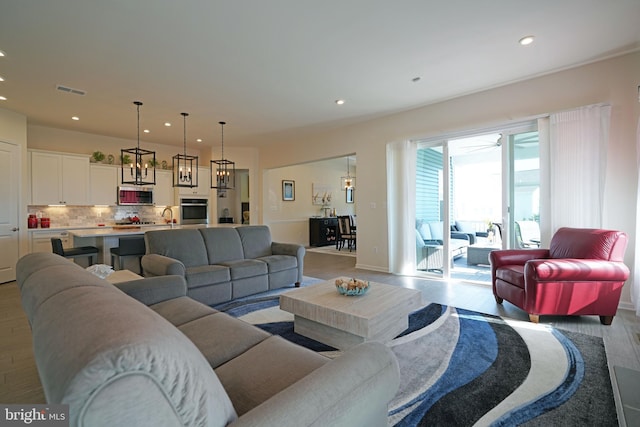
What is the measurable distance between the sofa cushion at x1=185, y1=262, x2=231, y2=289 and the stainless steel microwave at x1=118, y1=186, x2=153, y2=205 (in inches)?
170

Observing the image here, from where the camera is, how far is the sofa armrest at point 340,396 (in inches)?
30.9

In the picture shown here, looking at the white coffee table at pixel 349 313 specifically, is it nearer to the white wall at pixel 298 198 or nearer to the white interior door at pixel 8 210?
the white interior door at pixel 8 210

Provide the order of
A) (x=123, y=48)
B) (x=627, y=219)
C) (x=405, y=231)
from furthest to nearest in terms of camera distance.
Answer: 1. (x=405, y=231)
2. (x=627, y=219)
3. (x=123, y=48)

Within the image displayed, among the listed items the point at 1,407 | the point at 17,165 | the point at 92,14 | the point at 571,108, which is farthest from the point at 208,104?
the point at 571,108

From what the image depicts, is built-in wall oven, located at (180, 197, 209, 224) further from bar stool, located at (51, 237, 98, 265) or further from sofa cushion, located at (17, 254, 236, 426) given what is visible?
sofa cushion, located at (17, 254, 236, 426)

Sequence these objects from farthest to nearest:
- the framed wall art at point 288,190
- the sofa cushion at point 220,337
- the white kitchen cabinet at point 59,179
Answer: the framed wall art at point 288,190
the white kitchen cabinet at point 59,179
the sofa cushion at point 220,337

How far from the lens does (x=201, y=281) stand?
353 cm

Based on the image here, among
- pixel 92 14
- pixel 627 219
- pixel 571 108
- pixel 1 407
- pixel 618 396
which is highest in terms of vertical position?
pixel 92 14

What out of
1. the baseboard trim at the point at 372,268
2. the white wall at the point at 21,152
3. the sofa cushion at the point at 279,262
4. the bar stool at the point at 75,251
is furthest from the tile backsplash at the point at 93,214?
the baseboard trim at the point at 372,268

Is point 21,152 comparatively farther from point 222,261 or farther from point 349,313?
point 349,313

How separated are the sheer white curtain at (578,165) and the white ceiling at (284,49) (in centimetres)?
72

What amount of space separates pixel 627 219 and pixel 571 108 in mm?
1479

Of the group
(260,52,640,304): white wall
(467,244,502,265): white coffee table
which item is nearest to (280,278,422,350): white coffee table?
(260,52,640,304): white wall

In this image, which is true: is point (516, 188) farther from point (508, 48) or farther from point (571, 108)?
point (508, 48)
